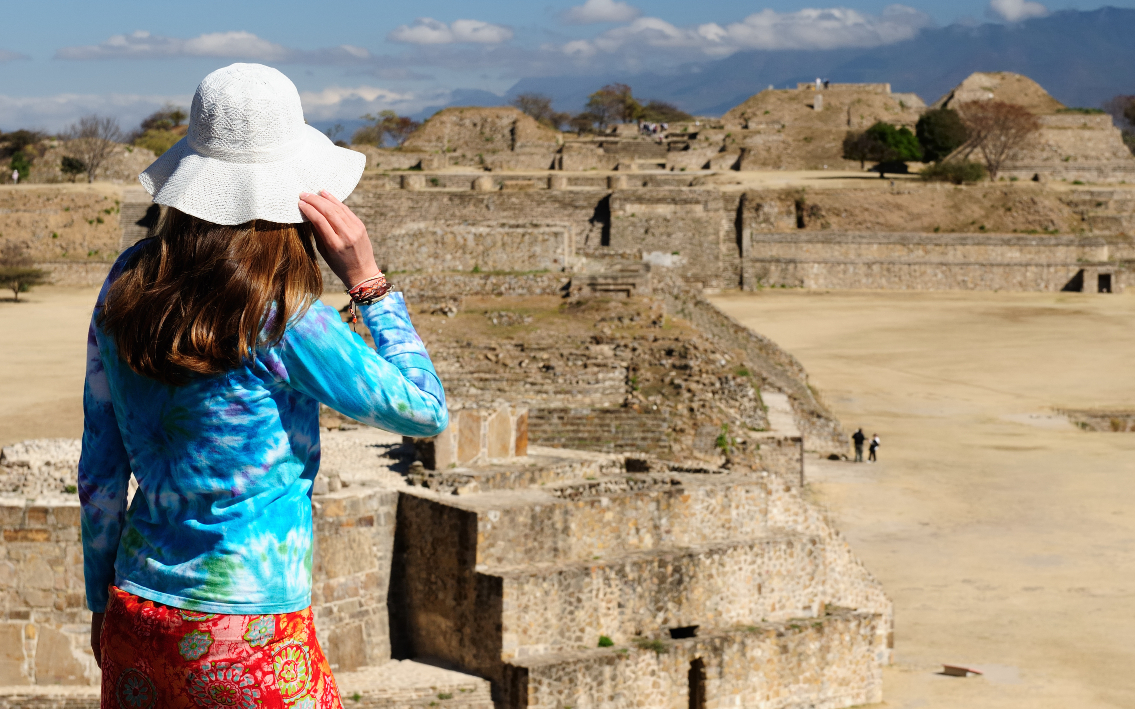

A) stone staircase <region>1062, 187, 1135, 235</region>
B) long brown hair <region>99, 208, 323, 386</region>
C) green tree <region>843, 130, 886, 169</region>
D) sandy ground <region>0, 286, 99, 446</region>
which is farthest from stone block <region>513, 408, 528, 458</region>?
green tree <region>843, 130, 886, 169</region>

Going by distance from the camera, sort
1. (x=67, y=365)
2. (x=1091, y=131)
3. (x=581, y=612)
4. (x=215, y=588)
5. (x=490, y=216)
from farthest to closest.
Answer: (x=1091, y=131)
(x=490, y=216)
(x=67, y=365)
(x=581, y=612)
(x=215, y=588)

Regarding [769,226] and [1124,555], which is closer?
[1124,555]

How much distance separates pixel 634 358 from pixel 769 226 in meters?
24.8

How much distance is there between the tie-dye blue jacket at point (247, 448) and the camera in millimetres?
2389

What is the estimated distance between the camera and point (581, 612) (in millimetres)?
10156

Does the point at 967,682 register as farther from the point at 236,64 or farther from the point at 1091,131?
the point at 1091,131

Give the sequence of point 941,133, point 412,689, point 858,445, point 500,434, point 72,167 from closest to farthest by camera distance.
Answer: point 412,689 < point 500,434 < point 858,445 < point 72,167 < point 941,133

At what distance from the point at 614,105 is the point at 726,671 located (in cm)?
7318

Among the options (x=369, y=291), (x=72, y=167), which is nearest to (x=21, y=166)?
(x=72, y=167)

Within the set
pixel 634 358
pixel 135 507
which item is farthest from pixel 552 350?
pixel 135 507

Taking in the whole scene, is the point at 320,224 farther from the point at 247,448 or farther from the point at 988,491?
the point at 988,491

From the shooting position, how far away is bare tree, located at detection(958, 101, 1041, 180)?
4984 centimetres

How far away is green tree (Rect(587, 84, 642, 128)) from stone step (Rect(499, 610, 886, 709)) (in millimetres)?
69524

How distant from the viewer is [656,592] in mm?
10547
